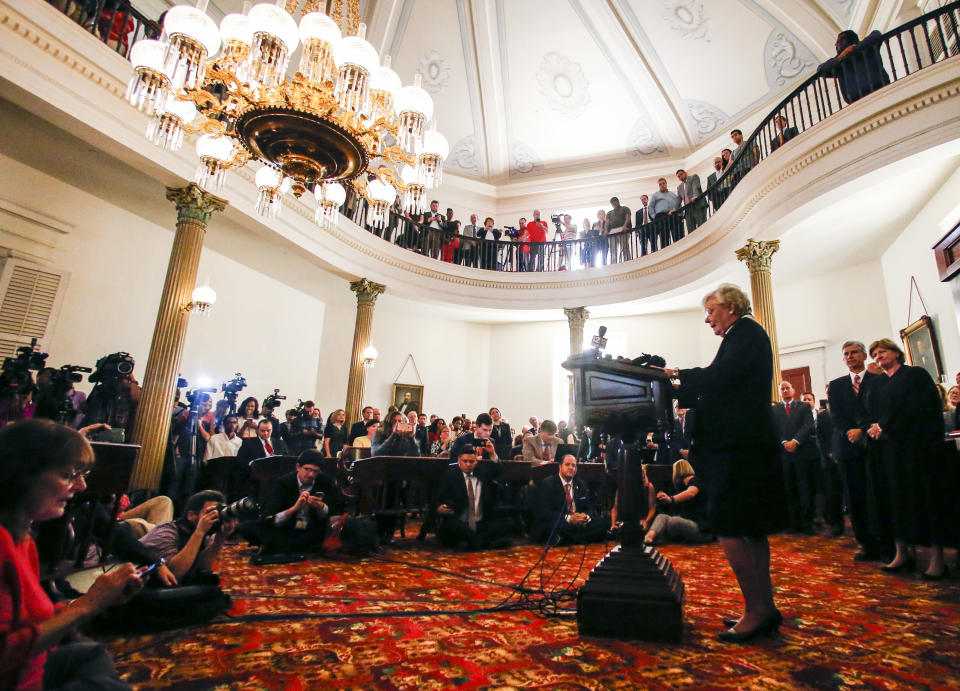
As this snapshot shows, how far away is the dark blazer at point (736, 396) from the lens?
2.13m

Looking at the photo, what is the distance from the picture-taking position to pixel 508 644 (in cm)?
204

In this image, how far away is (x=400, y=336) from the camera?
12734 millimetres

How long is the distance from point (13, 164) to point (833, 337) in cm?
1354

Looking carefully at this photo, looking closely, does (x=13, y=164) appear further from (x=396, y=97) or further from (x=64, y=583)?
(x=64, y=583)

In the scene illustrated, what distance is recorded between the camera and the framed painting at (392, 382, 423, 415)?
12.4m

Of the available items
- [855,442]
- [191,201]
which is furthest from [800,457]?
[191,201]

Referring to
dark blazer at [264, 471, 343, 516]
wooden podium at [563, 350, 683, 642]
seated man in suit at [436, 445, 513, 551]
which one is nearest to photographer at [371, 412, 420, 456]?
seated man in suit at [436, 445, 513, 551]

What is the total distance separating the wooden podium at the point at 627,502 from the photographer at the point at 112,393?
4.80 meters

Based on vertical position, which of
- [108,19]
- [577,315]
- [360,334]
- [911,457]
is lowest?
[911,457]

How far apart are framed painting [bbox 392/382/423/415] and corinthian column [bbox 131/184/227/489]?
626 centimetres

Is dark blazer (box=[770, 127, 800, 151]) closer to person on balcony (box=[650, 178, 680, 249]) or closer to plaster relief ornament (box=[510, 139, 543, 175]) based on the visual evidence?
person on balcony (box=[650, 178, 680, 249])

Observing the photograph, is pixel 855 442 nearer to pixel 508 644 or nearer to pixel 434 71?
pixel 508 644

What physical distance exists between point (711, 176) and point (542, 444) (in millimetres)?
6781

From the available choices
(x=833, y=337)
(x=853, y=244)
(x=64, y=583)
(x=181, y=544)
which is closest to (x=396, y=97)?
(x=181, y=544)
